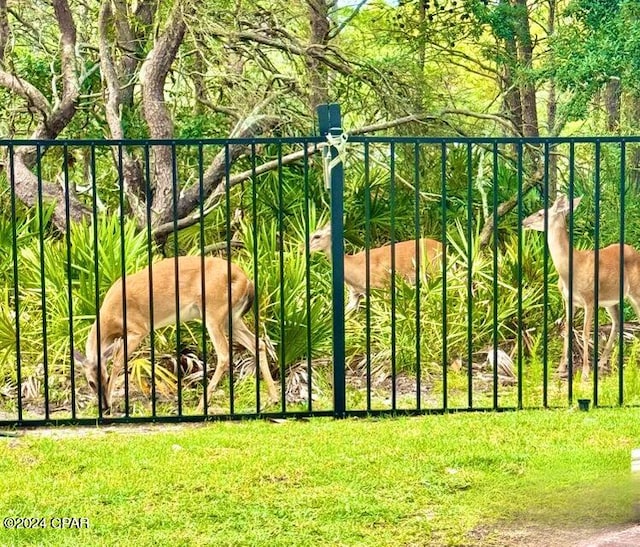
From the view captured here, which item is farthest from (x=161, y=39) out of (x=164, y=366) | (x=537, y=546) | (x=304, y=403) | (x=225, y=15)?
(x=537, y=546)

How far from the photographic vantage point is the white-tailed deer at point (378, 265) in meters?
11.6

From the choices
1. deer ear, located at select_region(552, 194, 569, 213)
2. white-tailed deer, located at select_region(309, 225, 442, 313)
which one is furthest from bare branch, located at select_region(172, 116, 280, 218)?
deer ear, located at select_region(552, 194, 569, 213)

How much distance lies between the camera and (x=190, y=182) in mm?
14305

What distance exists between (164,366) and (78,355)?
83.4 inches

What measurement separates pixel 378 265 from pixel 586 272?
84.9 inches

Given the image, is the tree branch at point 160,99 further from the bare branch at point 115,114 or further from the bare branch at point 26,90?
the bare branch at point 26,90

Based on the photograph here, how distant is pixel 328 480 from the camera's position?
635 cm

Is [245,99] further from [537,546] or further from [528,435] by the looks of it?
[537,546]

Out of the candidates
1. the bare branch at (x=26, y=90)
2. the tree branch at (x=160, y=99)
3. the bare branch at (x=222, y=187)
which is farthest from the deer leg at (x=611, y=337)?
the bare branch at (x=26, y=90)

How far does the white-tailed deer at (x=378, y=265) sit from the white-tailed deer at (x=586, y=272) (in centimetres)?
139

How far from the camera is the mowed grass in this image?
549cm

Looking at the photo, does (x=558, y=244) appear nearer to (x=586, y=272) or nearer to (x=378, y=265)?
(x=586, y=272)

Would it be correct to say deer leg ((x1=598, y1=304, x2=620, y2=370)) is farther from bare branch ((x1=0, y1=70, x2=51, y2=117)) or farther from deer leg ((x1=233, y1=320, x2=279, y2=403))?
bare branch ((x1=0, y1=70, x2=51, y2=117))

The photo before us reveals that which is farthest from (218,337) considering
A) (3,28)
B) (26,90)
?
(3,28)
